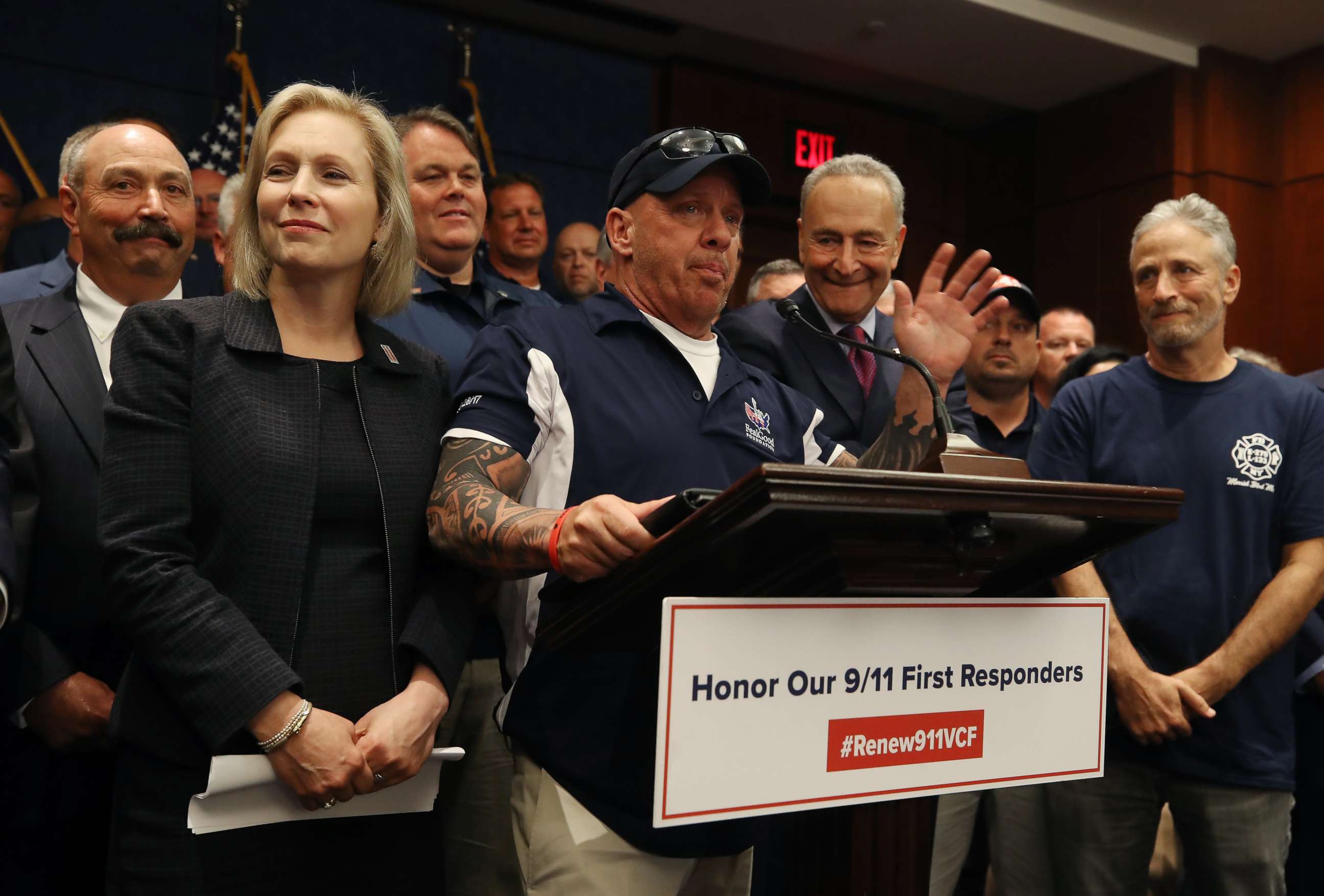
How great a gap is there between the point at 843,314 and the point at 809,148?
4.60 metres

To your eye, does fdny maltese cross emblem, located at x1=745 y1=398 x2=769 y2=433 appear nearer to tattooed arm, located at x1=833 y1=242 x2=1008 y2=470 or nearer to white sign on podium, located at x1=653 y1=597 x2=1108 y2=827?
tattooed arm, located at x1=833 y1=242 x2=1008 y2=470

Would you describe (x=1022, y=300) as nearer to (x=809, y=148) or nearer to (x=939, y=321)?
(x=939, y=321)

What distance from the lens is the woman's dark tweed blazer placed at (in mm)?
1226

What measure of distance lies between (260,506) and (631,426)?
463 millimetres

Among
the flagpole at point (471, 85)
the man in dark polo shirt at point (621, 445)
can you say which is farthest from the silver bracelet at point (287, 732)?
the flagpole at point (471, 85)

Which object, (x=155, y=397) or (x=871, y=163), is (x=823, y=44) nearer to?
(x=871, y=163)

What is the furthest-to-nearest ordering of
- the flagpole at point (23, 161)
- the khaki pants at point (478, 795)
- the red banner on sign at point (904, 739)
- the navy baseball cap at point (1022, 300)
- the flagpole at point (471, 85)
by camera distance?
1. the flagpole at point (471, 85)
2. the flagpole at point (23, 161)
3. the navy baseball cap at point (1022, 300)
4. the khaki pants at point (478, 795)
5. the red banner on sign at point (904, 739)

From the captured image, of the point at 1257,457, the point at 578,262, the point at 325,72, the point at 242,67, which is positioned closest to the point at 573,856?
the point at 1257,457

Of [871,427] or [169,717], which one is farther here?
[871,427]

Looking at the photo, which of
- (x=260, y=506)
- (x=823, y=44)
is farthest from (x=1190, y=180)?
(x=260, y=506)

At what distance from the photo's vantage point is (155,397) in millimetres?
1294

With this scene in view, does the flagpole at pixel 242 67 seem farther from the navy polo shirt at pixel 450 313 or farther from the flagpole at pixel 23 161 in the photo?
the navy polo shirt at pixel 450 313

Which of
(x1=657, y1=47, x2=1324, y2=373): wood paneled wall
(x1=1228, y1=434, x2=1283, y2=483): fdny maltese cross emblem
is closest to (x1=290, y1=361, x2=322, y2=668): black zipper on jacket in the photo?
(x1=1228, y1=434, x2=1283, y2=483): fdny maltese cross emblem

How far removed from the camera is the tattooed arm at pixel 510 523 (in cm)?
105
